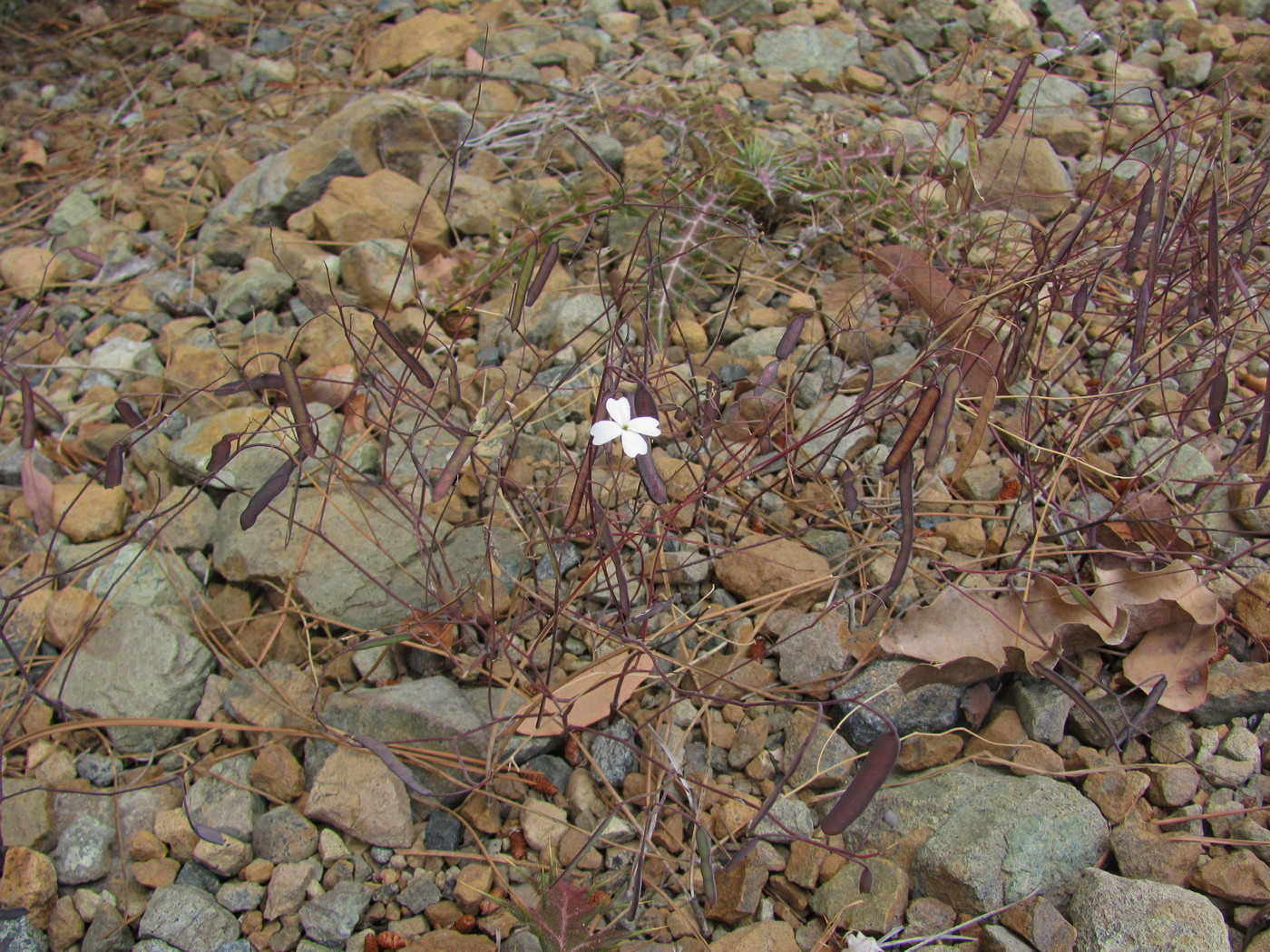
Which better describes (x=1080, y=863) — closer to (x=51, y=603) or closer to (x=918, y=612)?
(x=918, y=612)

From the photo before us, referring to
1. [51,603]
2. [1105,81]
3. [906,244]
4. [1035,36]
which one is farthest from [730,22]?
[51,603]

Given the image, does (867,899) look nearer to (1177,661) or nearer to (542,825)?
(542,825)

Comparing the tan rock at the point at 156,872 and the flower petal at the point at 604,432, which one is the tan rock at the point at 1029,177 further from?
the tan rock at the point at 156,872

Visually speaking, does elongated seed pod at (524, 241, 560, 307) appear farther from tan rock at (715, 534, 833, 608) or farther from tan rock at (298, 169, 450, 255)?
tan rock at (298, 169, 450, 255)

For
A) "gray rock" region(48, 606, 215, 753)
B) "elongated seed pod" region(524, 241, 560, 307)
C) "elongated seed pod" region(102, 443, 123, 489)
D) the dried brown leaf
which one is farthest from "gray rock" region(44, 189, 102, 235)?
the dried brown leaf

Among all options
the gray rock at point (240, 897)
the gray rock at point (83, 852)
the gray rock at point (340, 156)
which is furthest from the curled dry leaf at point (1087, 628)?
the gray rock at point (340, 156)

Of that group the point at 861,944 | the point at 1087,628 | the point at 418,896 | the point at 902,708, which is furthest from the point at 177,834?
the point at 1087,628
